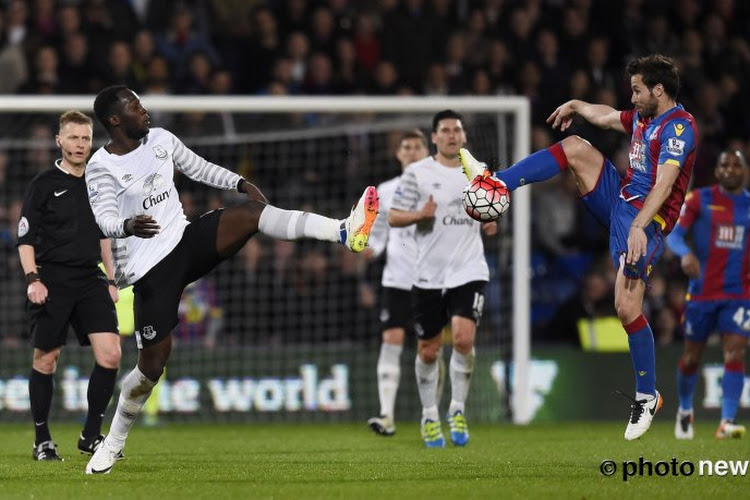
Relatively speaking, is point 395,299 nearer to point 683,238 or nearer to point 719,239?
point 683,238

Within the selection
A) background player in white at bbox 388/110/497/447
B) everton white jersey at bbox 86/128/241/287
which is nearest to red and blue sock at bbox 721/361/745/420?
background player in white at bbox 388/110/497/447

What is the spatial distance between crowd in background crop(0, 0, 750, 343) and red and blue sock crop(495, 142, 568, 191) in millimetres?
6628

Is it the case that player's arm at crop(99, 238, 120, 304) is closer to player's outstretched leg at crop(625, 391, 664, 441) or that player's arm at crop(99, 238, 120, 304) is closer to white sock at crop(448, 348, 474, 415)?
white sock at crop(448, 348, 474, 415)

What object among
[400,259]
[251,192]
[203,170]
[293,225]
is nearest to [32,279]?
[203,170]

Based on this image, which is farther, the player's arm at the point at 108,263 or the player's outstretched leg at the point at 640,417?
the player's arm at the point at 108,263

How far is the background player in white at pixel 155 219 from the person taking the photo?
755cm

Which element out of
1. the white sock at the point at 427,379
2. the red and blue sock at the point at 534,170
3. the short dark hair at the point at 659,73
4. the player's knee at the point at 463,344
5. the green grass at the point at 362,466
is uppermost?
the short dark hair at the point at 659,73

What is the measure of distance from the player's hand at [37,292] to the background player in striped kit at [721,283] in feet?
17.1

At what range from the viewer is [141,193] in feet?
25.8

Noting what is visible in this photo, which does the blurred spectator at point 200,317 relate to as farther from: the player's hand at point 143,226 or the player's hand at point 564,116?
the player's hand at point 143,226

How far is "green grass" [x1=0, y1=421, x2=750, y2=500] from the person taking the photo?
699 cm

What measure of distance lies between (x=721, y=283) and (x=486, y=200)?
4.43 m

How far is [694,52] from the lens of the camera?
17.7m

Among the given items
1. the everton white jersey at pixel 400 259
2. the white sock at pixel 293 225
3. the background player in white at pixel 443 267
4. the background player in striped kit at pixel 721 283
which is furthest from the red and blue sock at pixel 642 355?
the everton white jersey at pixel 400 259
